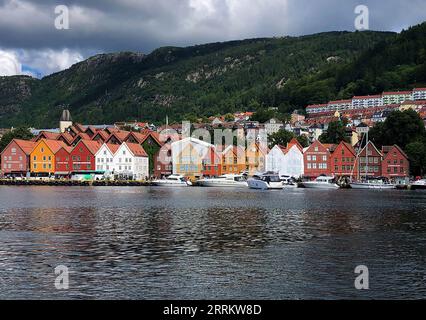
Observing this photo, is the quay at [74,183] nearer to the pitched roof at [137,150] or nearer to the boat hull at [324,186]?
the pitched roof at [137,150]

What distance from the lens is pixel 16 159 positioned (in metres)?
152

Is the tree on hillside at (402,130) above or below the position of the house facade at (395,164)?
above

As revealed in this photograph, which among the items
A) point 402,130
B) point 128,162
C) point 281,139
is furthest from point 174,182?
point 402,130

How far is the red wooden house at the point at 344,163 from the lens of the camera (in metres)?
147

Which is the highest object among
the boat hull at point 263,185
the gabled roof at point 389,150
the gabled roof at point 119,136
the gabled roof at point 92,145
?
the gabled roof at point 119,136

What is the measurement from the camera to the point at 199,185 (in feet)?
459

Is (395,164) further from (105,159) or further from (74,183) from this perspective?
(74,183)

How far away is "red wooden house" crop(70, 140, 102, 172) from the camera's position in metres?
147

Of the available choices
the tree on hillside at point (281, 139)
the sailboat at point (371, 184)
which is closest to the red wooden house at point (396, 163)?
the sailboat at point (371, 184)

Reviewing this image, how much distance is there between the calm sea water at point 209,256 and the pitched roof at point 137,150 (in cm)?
9619

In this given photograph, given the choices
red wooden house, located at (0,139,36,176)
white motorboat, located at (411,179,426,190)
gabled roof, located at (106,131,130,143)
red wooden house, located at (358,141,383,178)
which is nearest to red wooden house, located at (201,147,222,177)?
gabled roof, located at (106,131,130,143)

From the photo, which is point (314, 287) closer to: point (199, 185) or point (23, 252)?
point (23, 252)
